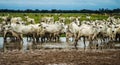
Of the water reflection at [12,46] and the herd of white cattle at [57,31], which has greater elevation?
the herd of white cattle at [57,31]

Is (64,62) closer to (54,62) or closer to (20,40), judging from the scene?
(54,62)

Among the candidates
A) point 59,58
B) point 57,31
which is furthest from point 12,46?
point 59,58

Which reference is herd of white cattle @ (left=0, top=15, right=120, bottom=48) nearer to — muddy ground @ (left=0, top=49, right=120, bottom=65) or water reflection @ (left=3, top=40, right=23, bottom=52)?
water reflection @ (left=3, top=40, right=23, bottom=52)

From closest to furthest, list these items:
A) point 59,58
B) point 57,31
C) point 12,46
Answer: point 59,58 → point 12,46 → point 57,31

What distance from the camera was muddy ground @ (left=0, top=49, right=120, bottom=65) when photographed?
1766cm

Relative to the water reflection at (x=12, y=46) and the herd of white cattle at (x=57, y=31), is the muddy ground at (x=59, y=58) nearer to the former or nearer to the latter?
the water reflection at (x=12, y=46)

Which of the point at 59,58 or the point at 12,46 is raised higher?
the point at 59,58

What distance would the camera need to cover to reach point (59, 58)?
19.1 metres

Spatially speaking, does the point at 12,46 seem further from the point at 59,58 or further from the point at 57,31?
the point at 59,58

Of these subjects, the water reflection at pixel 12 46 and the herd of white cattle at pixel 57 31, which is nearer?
the water reflection at pixel 12 46

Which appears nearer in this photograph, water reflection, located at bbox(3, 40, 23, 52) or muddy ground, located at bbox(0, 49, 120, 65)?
muddy ground, located at bbox(0, 49, 120, 65)

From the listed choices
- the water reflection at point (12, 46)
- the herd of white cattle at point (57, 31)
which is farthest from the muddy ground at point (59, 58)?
the herd of white cattle at point (57, 31)

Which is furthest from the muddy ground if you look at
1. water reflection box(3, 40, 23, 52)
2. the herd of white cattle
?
the herd of white cattle

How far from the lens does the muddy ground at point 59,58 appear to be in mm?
17656
